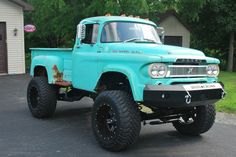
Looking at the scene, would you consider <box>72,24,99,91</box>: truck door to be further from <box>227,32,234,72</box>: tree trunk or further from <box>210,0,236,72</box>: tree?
<box>227,32,234,72</box>: tree trunk

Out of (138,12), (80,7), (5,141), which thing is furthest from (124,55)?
(80,7)

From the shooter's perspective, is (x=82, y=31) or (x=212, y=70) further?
(x=82, y=31)

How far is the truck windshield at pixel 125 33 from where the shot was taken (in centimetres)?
748

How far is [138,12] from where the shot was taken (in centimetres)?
1870

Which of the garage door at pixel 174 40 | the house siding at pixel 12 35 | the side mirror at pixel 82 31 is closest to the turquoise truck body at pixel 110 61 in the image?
the side mirror at pixel 82 31

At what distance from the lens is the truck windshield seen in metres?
7.48

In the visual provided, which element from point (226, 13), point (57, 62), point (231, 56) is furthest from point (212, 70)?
point (231, 56)

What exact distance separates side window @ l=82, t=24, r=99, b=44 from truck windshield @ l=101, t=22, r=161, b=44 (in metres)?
0.20

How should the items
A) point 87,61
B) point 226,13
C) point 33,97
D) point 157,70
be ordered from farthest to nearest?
point 226,13
point 33,97
point 87,61
point 157,70

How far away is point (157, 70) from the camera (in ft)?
20.4

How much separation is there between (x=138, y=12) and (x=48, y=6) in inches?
167

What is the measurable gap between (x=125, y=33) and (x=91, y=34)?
675 millimetres

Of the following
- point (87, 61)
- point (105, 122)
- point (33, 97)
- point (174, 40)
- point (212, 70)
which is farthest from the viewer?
point (174, 40)

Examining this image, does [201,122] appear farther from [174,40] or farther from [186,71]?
[174,40]
